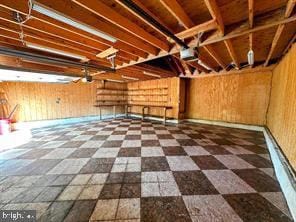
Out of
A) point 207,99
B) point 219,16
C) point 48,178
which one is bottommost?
point 48,178

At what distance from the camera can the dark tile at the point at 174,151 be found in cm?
339

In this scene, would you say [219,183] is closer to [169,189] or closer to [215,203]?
[215,203]

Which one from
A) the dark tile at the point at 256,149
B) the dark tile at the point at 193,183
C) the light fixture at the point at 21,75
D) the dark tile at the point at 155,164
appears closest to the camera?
the dark tile at the point at 193,183

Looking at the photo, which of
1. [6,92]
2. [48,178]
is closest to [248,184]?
[48,178]

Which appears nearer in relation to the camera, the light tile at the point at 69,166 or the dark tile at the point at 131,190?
the dark tile at the point at 131,190

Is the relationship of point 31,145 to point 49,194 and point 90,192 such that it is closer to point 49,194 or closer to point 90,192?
point 49,194

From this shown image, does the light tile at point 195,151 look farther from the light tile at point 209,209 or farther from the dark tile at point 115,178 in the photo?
the dark tile at point 115,178

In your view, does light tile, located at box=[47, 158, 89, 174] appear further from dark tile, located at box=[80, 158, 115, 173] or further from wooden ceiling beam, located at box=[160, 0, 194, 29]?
wooden ceiling beam, located at box=[160, 0, 194, 29]

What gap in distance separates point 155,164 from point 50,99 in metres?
6.50

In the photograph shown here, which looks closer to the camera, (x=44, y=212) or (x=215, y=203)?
(x=44, y=212)

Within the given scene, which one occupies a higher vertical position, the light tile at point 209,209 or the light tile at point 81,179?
the light tile at point 209,209

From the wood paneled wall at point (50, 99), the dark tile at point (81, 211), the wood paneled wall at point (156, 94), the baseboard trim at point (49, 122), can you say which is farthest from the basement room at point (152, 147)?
the wood paneled wall at point (156, 94)

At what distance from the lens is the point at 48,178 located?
94.5 inches

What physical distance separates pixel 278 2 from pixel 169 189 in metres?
3.17
